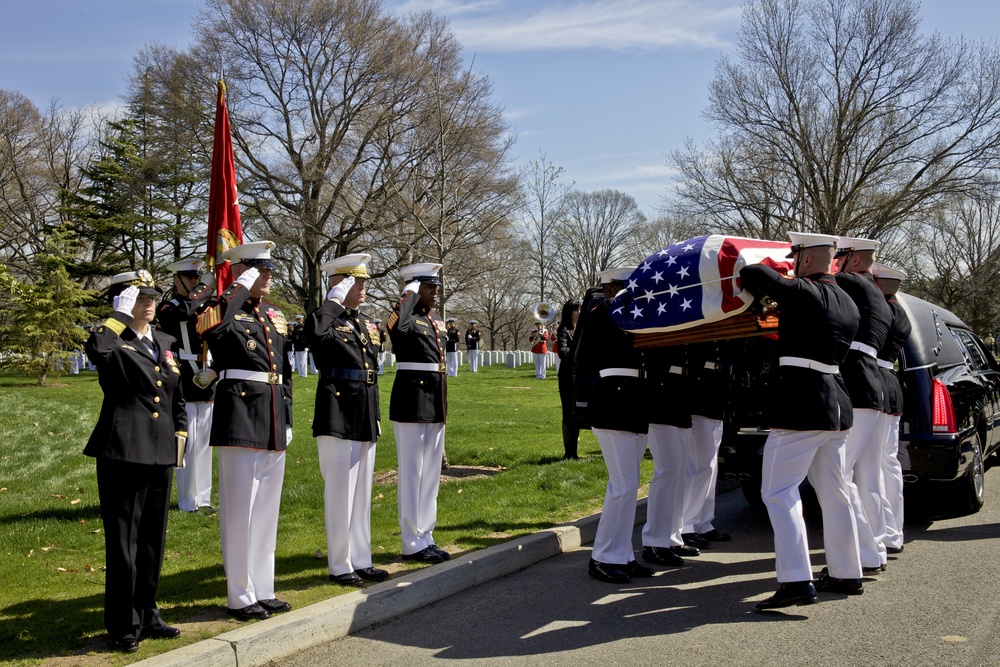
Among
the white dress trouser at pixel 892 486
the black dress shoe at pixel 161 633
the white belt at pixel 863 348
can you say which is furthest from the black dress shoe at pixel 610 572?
the black dress shoe at pixel 161 633

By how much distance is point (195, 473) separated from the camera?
27.5 feet

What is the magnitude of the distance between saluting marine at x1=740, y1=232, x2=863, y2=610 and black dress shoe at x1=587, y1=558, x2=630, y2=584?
109 centimetres

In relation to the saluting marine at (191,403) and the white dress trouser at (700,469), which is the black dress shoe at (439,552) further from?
the saluting marine at (191,403)

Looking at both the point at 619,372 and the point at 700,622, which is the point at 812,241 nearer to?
the point at 619,372

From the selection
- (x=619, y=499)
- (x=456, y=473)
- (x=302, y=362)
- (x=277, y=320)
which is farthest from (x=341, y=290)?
(x=302, y=362)

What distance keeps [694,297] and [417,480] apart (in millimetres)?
2549

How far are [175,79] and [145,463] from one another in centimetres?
2937

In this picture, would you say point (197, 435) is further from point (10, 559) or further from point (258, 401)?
point (258, 401)

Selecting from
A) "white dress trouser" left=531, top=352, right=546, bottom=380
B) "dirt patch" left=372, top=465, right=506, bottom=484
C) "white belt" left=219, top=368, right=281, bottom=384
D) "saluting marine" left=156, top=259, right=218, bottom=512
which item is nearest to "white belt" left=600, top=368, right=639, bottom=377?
"white belt" left=219, top=368, right=281, bottom=384

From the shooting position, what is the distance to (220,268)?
6820 mm

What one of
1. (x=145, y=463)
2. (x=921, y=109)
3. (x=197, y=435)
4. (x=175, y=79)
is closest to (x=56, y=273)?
(x=175, y=79)

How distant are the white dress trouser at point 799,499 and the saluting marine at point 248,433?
3.19m

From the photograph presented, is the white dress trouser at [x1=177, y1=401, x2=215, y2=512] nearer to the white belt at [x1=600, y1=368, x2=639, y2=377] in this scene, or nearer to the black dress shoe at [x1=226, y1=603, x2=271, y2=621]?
the black dress shoe at [x1=226, y1=603, x2=271, y2=621]

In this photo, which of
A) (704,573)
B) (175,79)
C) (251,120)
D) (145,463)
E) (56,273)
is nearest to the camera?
(145,463)
